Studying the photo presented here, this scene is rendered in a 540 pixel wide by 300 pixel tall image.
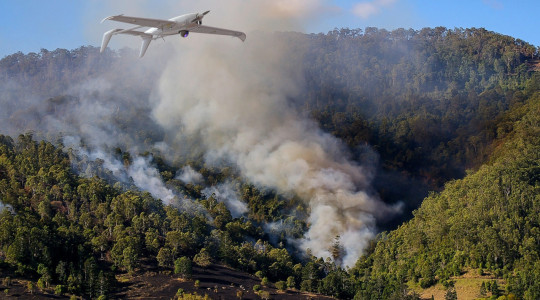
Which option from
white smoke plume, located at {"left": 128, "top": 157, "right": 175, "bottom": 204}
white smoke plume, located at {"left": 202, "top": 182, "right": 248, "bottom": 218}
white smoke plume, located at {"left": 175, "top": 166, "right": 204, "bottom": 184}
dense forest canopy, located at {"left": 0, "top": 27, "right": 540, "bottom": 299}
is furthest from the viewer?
white smoke plume, located at {"left": 175, "top": 166, "right": 204, "bottom": 184}

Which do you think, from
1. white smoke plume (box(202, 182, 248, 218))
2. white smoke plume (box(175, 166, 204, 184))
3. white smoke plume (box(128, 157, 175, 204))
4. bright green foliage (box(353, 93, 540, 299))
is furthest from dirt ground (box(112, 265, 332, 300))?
white smoke plume (box(175, 166, 204, 184))

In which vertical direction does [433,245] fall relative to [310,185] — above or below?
below

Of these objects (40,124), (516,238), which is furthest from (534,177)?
(40,124)

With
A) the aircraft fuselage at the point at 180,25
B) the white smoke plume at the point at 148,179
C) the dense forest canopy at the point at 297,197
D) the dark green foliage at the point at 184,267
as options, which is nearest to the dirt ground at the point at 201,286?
the dark green foliage at the point at 184,267

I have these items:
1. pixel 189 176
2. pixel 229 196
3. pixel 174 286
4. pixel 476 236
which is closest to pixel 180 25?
pixel 174 286

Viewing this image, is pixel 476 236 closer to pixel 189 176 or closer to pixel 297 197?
pixel 297 197

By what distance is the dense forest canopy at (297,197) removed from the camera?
82.6 m

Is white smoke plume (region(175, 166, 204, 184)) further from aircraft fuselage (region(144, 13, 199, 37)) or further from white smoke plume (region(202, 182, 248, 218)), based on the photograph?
aircraft fuselage (region(144, 13, 199, 37))

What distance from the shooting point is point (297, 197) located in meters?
120

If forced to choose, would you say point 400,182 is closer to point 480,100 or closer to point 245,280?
point 480,100

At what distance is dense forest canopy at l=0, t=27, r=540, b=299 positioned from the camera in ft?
271

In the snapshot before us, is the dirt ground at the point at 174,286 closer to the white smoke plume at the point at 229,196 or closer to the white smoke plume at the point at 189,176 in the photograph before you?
the white smoke plume at the point at 229,196

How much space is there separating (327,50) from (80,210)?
118 m

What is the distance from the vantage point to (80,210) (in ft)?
316
